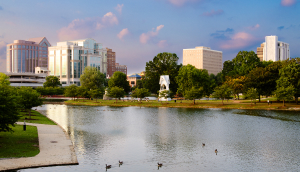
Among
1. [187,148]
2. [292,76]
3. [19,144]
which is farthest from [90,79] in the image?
[187,148]

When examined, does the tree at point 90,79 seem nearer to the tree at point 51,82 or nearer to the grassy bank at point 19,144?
the tree at point 51,82

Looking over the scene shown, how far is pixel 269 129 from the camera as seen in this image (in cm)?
3959

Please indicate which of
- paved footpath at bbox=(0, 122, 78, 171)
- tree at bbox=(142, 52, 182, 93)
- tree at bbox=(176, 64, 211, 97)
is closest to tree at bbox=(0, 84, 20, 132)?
paved footpath at bbox=(0, 122, 78, 171)

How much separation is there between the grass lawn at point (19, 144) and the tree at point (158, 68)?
8685 centimetres

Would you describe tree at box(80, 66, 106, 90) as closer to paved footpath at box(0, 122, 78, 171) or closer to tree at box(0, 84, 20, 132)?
paved footpath at box(0, 122, 78, 171)

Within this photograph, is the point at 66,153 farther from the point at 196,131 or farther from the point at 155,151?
the point at 196,131

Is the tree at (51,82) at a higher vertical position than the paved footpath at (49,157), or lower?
higher

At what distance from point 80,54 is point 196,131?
16589 centimetres

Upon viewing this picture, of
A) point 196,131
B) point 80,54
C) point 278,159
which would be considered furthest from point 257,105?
point 80,54

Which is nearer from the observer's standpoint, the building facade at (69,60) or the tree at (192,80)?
the tree at (192,80)

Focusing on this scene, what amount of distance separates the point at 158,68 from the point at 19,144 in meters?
96.1

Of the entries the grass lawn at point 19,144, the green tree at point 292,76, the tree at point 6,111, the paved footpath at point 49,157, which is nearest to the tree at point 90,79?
the green tree at point 292,76

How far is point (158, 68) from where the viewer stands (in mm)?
118750

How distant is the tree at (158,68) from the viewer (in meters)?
116
